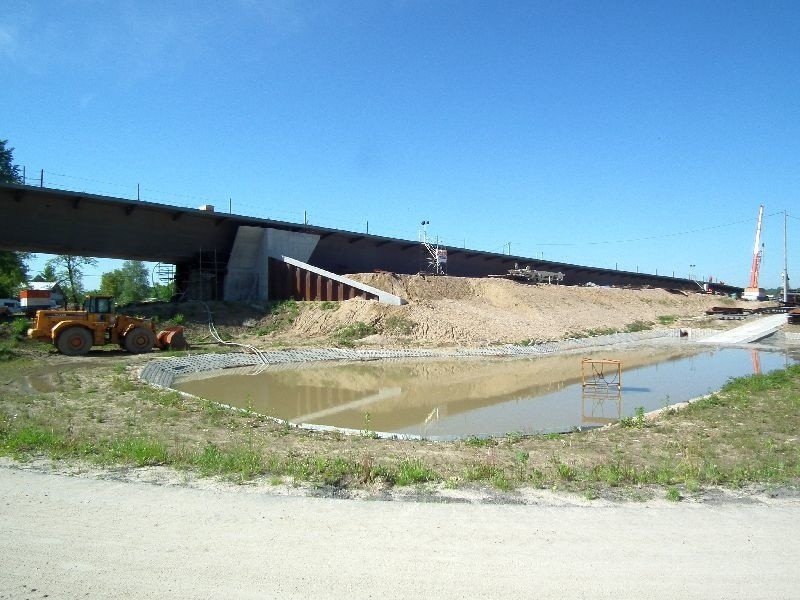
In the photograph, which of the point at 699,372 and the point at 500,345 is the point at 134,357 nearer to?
the point at 500,345

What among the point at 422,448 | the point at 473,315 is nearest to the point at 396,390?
the point at 422,448

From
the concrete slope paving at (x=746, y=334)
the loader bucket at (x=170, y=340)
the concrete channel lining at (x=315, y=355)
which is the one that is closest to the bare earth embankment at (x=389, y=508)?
the concrete channel lining at (x=315, y=355)

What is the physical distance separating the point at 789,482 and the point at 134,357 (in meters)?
24.5

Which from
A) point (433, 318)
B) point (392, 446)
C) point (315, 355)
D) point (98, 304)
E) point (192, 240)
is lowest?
point (392, 446)

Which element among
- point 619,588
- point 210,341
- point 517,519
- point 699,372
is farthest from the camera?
point 210,341

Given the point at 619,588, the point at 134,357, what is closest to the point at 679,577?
the point at 619,588

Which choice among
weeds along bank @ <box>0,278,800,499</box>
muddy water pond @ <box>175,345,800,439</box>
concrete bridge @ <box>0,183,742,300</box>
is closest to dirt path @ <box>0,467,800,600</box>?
weeds along bank @ <box>0,278,800,499</box>

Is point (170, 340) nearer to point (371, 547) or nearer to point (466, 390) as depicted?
point (466, 390)

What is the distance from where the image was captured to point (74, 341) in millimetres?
25422

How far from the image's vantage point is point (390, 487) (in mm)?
7383

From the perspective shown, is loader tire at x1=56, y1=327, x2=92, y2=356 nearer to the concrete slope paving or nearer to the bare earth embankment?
the bare earth embankment

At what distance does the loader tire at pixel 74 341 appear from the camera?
25.1 metres

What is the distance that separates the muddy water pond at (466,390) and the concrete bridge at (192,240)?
A: 18.4 meters

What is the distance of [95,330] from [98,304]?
119 cm
